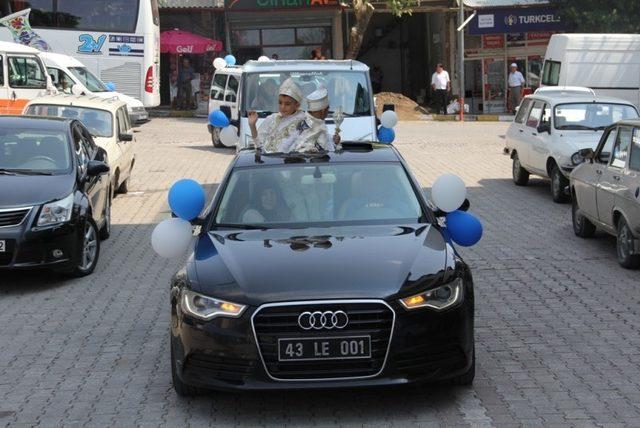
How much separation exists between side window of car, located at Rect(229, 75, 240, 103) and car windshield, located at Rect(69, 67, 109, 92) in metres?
4.14

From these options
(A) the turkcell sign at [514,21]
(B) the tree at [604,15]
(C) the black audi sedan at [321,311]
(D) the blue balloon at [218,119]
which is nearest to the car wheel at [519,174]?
(D) the blue balloon at [218,119]

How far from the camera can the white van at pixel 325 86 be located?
15617 millimetres

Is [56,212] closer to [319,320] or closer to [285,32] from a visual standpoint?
[319,320]

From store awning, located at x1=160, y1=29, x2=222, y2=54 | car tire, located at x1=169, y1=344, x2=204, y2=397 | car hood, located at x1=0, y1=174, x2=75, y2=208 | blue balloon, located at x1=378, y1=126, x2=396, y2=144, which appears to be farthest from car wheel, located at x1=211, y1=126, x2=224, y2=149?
car tire, located at x1=169, y1=344, x2=204, y2=397

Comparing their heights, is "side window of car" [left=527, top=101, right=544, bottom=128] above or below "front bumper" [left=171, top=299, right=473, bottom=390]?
above

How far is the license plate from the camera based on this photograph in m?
6.32

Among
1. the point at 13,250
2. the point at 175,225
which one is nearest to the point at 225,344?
the point at 175,225

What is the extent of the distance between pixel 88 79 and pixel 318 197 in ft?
75.5

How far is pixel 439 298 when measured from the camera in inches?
260

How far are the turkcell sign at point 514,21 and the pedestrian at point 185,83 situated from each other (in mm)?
9677

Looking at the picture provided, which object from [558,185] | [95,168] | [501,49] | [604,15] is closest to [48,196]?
[95,168]

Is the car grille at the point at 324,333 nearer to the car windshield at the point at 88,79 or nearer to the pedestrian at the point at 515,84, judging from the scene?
the car windshield at the point at 88,79

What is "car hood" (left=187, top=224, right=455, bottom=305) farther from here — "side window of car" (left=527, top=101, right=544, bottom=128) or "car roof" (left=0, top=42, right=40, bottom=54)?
"car roof" (left=0, top=42, right=40, bottom=54)

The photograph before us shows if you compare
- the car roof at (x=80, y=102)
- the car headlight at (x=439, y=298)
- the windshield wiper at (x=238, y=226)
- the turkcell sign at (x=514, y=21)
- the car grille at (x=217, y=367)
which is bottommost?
the car grille at (x=217, y=367)
